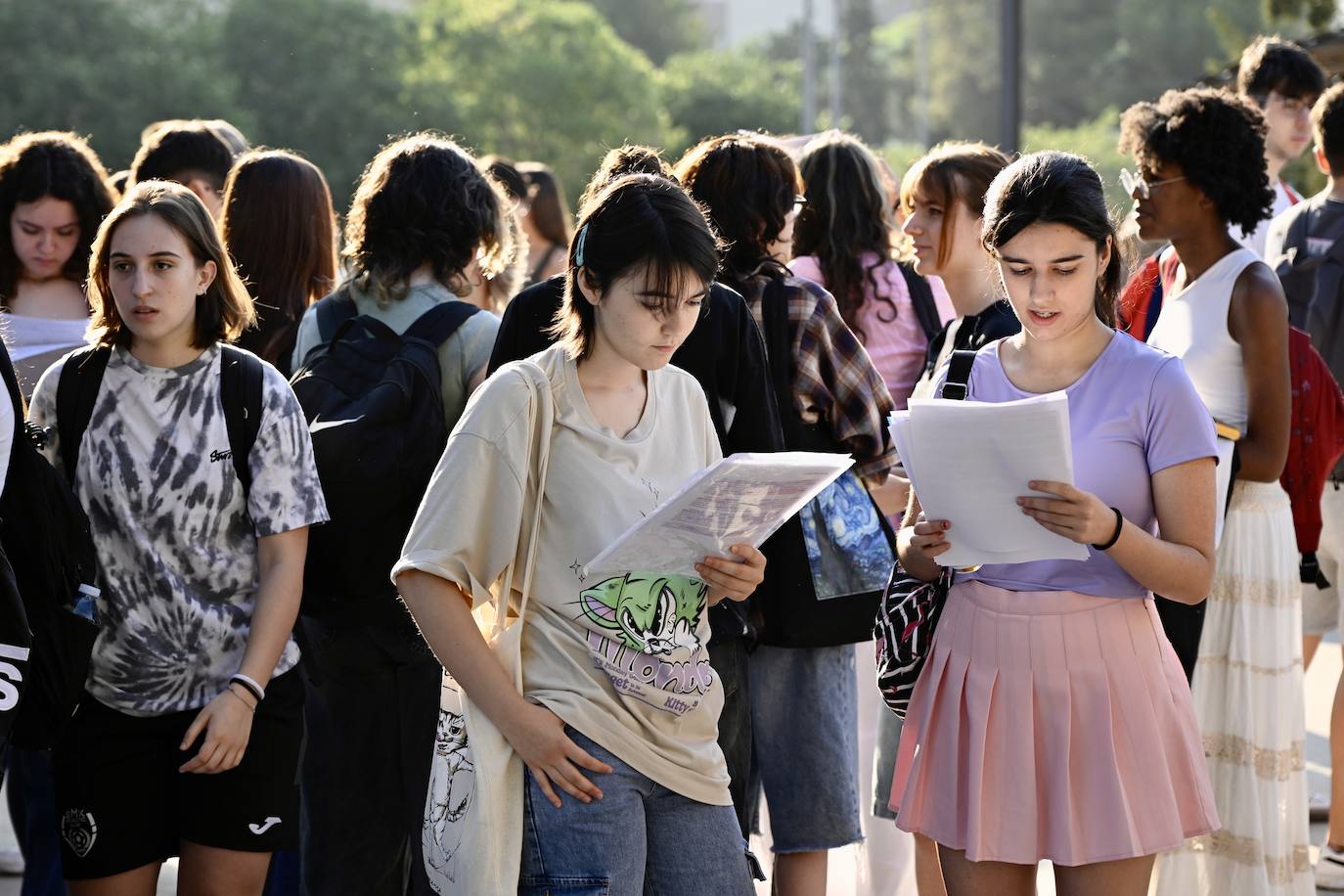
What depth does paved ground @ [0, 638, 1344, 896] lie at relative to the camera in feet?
15.9

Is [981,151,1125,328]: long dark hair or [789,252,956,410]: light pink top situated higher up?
[981,151,1125,328]: long dark hair

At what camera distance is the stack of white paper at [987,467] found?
2521 mm

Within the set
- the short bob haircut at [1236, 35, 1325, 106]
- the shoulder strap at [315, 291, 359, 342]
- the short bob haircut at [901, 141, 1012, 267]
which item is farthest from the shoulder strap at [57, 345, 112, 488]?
the short bob haircut at [1236, 35, 1325, 106]

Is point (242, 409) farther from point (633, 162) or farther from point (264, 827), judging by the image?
point (633, 162)

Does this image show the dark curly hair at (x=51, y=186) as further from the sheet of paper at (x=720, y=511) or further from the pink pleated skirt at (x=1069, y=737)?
the pink pleated skirt at (x=1069, y=737)

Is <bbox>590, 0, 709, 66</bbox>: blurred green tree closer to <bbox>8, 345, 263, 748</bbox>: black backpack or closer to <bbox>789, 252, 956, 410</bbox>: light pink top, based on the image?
<bbox>789, 252, 956, 410</bbox>: light pink top

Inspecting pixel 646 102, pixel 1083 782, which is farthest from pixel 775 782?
pixel 646 102

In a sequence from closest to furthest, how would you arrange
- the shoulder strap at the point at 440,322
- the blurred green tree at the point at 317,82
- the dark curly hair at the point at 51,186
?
1. the shoulder strap at the point at 440,322
2. the dark curly hair at the point at 51,186
3. the blurred green tree at the point at 317,82

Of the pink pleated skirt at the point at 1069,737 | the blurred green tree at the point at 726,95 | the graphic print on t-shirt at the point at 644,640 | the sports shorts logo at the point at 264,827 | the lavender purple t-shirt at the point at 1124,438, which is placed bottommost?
the sports shorts logo at the point at 264,827

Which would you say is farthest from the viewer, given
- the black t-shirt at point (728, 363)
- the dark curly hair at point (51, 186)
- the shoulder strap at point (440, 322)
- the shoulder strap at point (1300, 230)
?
the shoulder strap at point (1300, 230)

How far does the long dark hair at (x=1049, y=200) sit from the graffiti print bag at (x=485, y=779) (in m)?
0.88

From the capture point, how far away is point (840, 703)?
387cm

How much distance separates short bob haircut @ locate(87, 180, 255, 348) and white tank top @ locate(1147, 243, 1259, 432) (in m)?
2.32

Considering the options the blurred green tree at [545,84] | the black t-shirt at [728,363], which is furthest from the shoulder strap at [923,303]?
the blurred green tree at [545,84]
